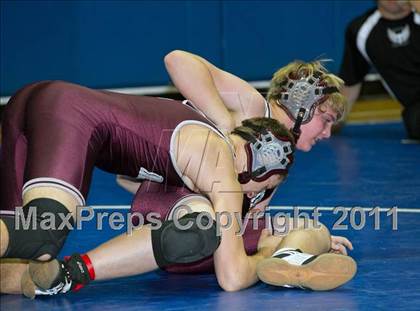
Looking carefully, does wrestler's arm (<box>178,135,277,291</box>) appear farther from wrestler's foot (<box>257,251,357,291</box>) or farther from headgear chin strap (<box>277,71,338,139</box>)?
headgear chin strap (<box>277,71,338,139</box>)

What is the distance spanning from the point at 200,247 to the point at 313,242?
1.97ft

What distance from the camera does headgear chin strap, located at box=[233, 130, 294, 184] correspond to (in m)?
3.84

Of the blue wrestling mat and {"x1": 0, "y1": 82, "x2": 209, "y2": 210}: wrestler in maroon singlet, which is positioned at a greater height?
{"x1": 0, "y1": 82, "x2": 209, "y2": 210}: wrestler in maroon singlet

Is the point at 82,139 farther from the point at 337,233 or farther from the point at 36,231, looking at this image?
the point at 337,233

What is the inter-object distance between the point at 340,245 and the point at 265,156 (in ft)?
1.87

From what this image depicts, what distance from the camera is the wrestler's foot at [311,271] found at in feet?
12.1

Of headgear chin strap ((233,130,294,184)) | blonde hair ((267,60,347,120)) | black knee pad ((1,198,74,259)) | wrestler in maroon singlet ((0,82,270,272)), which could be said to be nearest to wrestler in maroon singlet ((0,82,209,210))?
wrestler in maroon singlet ((0,82,270,272))

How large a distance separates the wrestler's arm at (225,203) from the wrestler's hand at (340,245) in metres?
0.50

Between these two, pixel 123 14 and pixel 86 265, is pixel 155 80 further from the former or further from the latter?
pixel 86 265

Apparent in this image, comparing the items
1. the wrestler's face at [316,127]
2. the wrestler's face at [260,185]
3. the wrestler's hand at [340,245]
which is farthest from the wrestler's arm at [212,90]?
the wrestler's hand at [340,245]

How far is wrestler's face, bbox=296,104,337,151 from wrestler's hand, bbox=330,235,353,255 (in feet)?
1.19

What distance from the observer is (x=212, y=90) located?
4.29 meters

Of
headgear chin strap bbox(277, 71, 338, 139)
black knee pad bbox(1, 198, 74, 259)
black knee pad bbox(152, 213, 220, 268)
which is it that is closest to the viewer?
black knee pad bbox(1, 198, 74, 259)

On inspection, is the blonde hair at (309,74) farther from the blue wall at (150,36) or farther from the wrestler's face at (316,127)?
the blue wall at (150,36)
